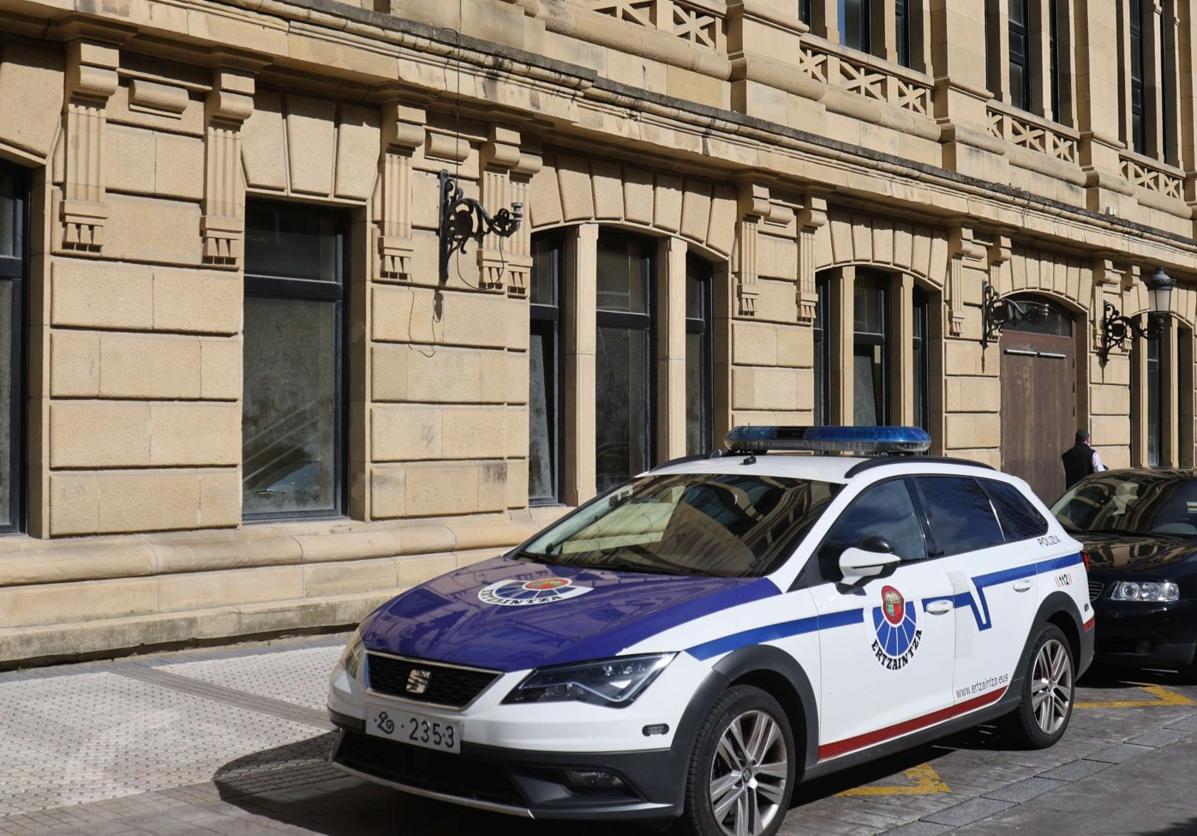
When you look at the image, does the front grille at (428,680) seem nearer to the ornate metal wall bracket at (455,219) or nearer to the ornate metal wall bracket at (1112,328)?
the ornate metal wall bracket at (455,219)

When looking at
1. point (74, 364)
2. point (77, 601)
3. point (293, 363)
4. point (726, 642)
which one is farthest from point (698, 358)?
point (726, 642)

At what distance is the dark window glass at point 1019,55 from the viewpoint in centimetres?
2195

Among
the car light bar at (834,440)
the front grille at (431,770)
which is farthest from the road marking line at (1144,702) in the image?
the front grille at (431,770)

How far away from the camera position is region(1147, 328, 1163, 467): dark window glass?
85.1ft

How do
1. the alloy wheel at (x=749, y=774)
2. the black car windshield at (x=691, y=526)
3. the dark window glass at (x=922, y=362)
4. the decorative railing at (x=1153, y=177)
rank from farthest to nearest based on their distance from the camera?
the decorative railing at (x=1153, y=177) → the dark window glass at (x=922, y=362) → the black car windshield at (x=691, y=526) → the alloy wheel at (x=749, y=774)

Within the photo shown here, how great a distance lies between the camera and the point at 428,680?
5641mm

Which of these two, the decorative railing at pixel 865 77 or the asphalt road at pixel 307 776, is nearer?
the asphalt road at pixel 307 776

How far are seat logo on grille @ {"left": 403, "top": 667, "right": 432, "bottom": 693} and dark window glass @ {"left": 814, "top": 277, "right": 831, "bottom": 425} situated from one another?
12.2 metres

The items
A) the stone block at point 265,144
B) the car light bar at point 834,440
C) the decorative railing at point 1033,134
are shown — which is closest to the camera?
the car light bar at point 834,440

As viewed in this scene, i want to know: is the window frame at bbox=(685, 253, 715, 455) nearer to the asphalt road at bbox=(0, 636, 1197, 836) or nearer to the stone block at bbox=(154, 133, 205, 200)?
the stone block at bbox=(154, 133, 205, 200)

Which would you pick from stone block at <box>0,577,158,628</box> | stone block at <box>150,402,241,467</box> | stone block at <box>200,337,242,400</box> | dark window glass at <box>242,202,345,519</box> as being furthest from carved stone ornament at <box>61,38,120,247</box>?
stone block at <box>0,577,158,628</box>

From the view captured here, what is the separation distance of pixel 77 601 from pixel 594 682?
→ 558cm

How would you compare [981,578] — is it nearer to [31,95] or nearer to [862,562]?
[862,562]

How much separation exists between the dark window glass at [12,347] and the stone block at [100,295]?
370 mm
